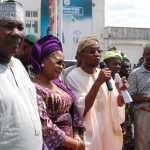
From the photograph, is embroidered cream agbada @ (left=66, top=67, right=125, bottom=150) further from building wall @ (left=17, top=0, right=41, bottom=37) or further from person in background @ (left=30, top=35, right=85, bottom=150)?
building wall @ (left=17, top=0, right=41, bottom=37)

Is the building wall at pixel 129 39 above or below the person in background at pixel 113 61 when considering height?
below

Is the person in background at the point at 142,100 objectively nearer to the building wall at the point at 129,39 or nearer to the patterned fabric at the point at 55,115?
the patterned fabric at the point at 55,115

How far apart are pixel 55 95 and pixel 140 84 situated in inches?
94.3

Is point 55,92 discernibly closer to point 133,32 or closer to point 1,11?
point 1,11

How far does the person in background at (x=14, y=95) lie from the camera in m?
2.20

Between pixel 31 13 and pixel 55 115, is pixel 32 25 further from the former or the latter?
pixel 55 115

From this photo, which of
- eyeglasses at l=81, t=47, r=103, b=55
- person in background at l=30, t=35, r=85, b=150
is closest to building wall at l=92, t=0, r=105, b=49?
eyeglasses at l=81, t=47, r=103, b=55

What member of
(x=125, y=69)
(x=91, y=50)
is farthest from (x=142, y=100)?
(x=91, y=50)

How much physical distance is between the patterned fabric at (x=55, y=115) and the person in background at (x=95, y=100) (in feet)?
1.27

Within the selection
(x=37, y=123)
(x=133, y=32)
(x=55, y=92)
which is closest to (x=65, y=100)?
(x=55, y=92)

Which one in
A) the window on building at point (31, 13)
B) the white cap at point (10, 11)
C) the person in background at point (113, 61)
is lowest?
the person in background at point (113, 61)

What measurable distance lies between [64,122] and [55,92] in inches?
8.9

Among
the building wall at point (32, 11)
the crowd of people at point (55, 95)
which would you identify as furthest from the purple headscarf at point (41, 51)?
the building wall at point (32, 11)

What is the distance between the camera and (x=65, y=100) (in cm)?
306
